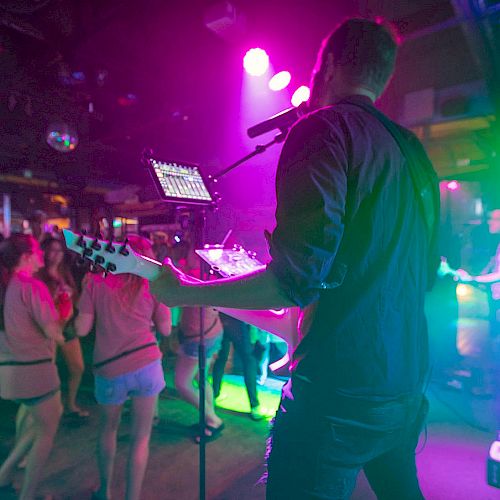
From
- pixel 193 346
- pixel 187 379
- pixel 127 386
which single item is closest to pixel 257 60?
pixel 193 346

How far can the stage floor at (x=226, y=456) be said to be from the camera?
9.42 ft

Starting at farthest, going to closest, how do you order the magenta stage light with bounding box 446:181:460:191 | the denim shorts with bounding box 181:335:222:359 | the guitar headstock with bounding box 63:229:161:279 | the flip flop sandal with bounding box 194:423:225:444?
1. the magenta stage light with bounding box 446:181:460:191
2. the denim shorts with bounding box 181:335:222:359
3. the flip flop sandal with bounding box 194:423:225:444
4. the guitar headstock with bounding box 63:229:161:279

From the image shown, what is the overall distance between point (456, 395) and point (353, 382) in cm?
452

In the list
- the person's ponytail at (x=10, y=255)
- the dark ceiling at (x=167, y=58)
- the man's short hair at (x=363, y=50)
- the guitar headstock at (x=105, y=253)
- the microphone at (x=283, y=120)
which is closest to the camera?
the man's short hair at (x=363, y=50)

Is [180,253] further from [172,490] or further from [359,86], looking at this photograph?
[359,86]

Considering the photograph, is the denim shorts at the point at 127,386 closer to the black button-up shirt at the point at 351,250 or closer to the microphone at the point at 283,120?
the microphone at the point at 283,120

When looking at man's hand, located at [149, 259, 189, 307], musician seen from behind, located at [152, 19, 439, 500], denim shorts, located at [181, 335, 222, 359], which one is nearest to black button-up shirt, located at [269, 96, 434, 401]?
musician seen from behind, located at [152, 19, 439, 500]

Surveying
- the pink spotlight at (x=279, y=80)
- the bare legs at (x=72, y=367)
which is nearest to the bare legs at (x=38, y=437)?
the bare legs at (x=72, y=367)

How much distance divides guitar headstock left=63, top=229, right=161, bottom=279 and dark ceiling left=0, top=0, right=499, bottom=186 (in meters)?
3.72

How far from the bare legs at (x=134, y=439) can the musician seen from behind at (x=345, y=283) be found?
1.79 m

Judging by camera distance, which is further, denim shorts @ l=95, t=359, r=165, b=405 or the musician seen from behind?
denim shorts @ l=95, t=359, r=165, b=405

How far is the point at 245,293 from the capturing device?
0.91 meters

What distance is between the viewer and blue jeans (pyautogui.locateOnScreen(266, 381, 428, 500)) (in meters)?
0.94

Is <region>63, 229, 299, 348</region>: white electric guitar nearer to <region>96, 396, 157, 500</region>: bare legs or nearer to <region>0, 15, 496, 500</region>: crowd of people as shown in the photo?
<region>0, 15, 496, 500</region>: crowd of people
